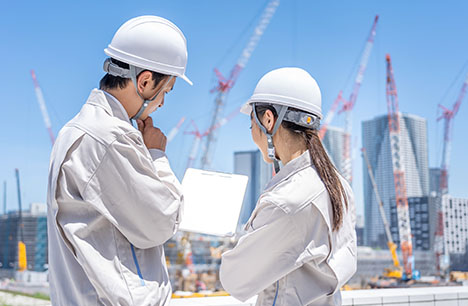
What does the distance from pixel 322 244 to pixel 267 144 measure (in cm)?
40

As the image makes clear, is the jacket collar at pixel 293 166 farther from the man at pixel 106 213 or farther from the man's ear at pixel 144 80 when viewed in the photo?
the man's ear at pixel 144 80

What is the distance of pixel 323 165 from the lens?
1.58 metres

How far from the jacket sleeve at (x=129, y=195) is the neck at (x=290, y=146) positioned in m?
0.52

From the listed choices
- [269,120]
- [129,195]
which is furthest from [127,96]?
[269,120]

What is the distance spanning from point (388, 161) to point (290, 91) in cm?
5972

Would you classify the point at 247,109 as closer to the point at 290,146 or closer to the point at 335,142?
the point at 290,146

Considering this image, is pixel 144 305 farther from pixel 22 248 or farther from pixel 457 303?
pixel 22 248

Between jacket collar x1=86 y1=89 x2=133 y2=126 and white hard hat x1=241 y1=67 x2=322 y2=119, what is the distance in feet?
1.70

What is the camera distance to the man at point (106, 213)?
1250 millimetres

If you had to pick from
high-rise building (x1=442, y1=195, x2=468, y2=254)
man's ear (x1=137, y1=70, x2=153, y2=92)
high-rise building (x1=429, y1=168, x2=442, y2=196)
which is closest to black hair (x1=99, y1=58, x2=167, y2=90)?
man's ear (x1=137, y1=70, x2=153, y2=92)

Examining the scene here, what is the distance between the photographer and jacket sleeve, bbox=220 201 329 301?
1.45m

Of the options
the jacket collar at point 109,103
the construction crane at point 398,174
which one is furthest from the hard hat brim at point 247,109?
the construction crane at point 398,174

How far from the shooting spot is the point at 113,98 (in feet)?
4.58

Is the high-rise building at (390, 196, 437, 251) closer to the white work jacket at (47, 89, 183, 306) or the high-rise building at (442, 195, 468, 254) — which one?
the high-rise building at (442, 195, 468, 254)
